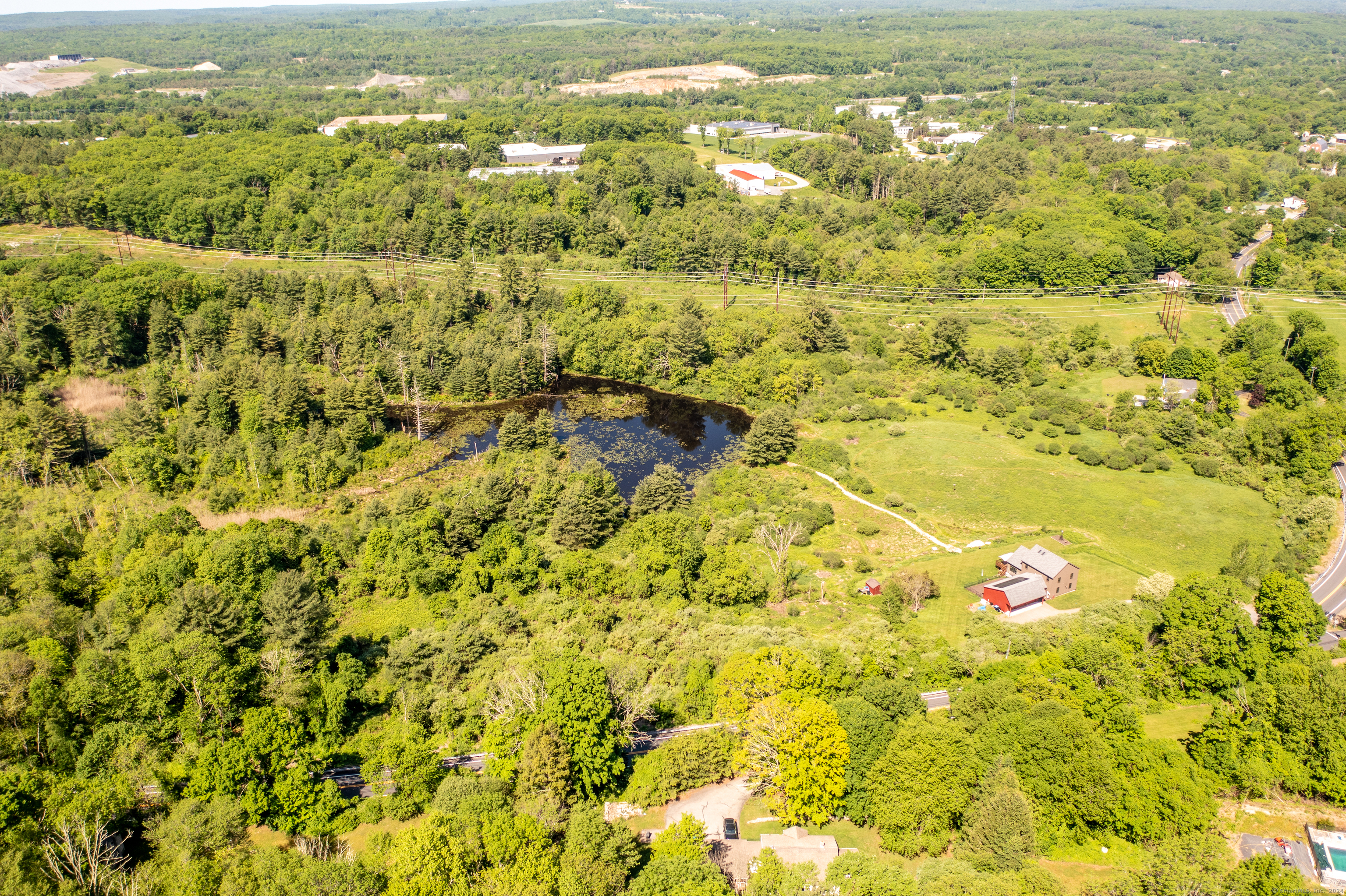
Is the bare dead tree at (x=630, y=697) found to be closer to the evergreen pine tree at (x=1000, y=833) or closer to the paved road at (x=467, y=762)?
the paved road at (x=467, y=762)

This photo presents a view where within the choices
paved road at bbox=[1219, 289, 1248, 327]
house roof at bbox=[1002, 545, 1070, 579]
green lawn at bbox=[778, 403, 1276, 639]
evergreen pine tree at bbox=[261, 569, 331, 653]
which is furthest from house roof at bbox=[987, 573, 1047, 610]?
paved road at bbox=[1219, 289, 1248, 327]

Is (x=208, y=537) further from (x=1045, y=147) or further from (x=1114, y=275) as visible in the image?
(x=1045, y=147)

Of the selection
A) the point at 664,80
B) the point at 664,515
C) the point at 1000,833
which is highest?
the point at 664,80

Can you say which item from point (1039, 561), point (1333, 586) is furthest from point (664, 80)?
point (1333, 586)

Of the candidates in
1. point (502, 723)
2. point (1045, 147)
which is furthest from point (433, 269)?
point (1045, 147)

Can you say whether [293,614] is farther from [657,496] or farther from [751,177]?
[751,177]

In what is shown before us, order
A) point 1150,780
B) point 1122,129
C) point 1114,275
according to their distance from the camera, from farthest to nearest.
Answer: point 1122,129 → point 1114,275 → point 1150,780
